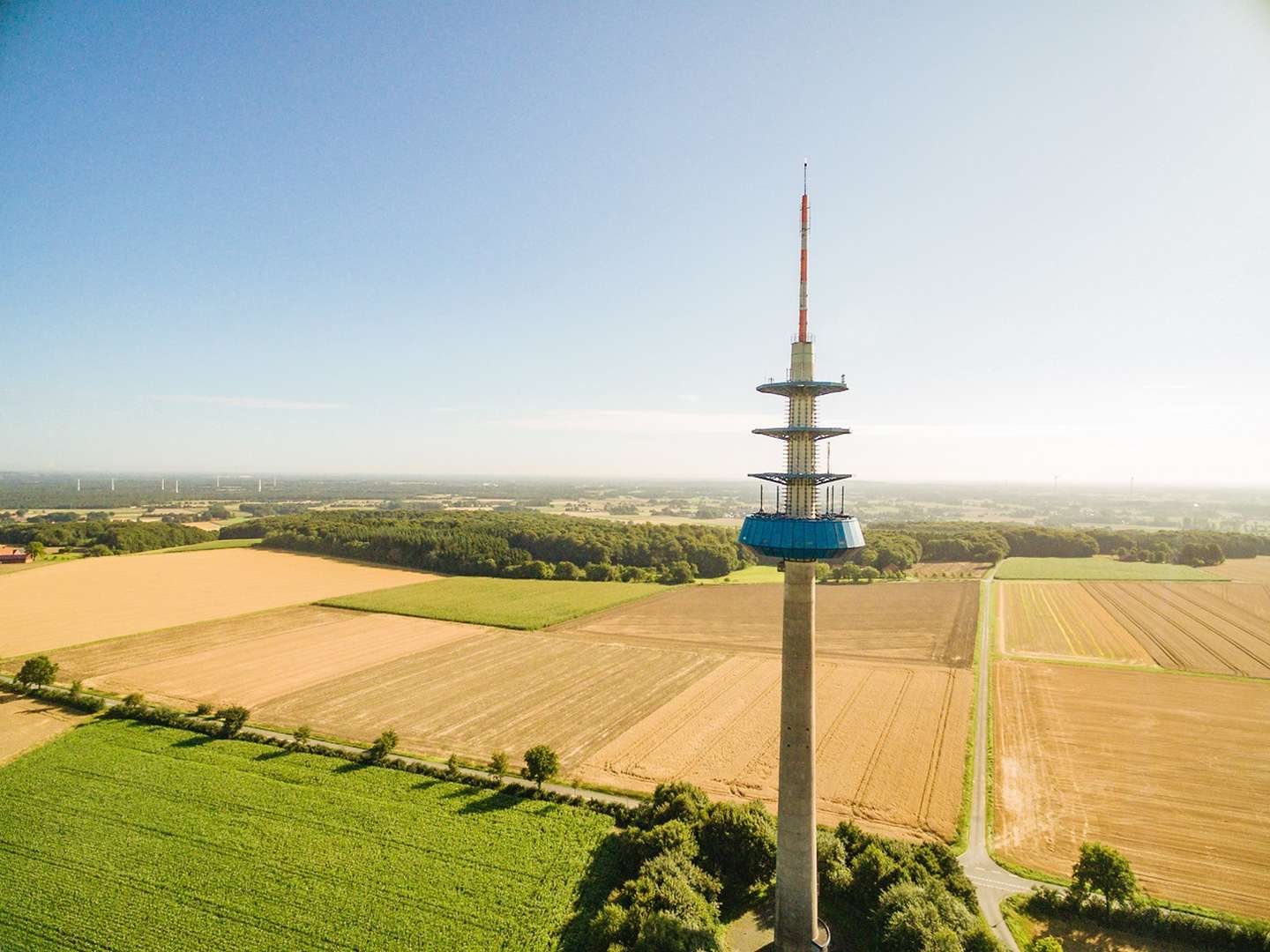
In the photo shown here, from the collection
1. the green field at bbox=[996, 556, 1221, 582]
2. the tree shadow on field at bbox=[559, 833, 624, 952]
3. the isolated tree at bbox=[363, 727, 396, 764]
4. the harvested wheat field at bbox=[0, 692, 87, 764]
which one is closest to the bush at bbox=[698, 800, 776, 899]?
the tree shadow on field at bbox=[559, 833, 624, 952]

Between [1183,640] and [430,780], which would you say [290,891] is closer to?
[430,780]

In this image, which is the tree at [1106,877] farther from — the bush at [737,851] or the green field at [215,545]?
the green field at [215,545]

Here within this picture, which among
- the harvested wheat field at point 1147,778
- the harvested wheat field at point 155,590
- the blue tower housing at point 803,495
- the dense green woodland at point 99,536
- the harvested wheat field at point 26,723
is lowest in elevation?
the harvested wheat field at point 26,723

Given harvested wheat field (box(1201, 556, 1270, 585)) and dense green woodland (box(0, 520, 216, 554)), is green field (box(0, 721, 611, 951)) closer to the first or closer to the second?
dense green woodland (box(0, 520, 216, 554))

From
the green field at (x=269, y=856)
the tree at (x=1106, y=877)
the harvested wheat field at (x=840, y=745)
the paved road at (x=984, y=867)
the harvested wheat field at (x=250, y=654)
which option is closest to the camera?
the green field at (x=269, y=856)

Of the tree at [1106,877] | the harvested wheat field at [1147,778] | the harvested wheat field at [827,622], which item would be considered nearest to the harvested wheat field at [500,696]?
the harvested wheat field at [827,622]

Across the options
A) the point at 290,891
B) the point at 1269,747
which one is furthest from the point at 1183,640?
the point at 290,891
